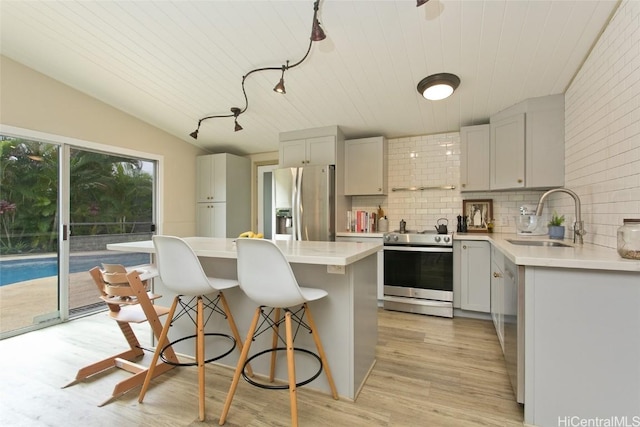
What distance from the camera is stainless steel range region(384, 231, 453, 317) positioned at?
3164mm

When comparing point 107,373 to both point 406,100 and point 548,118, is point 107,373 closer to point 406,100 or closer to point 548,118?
point 406,100

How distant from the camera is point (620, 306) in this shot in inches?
53.1

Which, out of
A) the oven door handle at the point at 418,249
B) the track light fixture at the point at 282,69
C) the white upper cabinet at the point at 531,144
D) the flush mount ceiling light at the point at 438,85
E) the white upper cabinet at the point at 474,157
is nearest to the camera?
the track light fixture at the point at 282,69

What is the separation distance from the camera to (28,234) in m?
2.97

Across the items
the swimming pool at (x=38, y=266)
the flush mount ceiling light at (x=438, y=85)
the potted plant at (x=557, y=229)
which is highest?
the flush mount ceiling light at (x=438, y=85)

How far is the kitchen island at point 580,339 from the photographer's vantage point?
4.40 feet

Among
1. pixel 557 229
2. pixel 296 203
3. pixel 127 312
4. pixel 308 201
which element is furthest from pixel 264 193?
pixel 557 229

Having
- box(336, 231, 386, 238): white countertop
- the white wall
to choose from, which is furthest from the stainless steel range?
the white wall

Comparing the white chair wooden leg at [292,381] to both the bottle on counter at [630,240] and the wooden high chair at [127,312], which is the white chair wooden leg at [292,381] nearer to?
the wooden high chair at [127,312]

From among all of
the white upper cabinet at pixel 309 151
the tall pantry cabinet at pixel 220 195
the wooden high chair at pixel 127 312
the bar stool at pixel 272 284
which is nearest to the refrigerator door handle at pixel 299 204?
the white upper cabinet at pixel 309 151

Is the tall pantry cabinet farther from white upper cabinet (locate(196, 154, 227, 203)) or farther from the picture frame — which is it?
the picture frame

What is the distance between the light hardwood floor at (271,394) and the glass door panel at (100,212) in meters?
0.96

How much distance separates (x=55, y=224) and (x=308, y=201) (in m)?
2.86

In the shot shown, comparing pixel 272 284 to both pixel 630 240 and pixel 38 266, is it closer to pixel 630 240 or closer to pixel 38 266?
pixel 630 240
